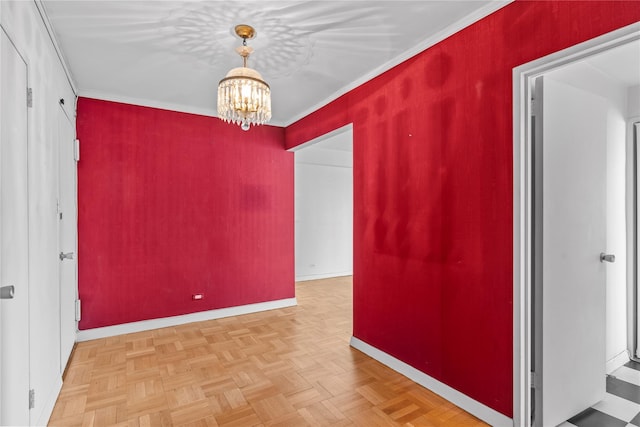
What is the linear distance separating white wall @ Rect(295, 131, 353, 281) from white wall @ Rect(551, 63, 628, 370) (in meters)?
3.81

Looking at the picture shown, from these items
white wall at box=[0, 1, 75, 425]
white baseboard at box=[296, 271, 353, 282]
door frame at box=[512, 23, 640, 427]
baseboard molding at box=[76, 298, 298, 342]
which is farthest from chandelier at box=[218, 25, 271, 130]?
white baseboard at box=[296, 271, 353, 282]

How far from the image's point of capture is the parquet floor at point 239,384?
6.41ft

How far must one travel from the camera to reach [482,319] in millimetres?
1939

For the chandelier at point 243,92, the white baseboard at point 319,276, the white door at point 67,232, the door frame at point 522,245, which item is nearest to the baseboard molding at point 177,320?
the white door at point 67,232

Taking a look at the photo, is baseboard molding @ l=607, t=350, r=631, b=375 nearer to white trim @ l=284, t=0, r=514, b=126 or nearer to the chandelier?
white trim @ l=284, t=0, r=514, b=126

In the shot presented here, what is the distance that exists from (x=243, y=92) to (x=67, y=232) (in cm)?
201

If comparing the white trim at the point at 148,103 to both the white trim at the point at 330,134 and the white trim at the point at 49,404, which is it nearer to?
the white trim at the point at 330,134

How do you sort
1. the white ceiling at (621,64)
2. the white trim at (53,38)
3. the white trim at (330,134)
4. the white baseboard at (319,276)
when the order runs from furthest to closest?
the white baseboard at (319,276) → the white trim at (330,134) → the white ceiling at (621,64) → the white trim at (53,38)

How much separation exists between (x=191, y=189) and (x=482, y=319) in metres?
3.23

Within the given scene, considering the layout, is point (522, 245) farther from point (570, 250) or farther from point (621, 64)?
point (621, 64)

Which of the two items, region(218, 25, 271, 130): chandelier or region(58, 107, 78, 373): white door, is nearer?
region(218, 25, 271, 130): chandelier

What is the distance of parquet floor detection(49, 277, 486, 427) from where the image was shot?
1.96m

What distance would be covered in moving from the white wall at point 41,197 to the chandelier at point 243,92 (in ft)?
3.25

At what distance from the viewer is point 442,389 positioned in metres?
2.15
